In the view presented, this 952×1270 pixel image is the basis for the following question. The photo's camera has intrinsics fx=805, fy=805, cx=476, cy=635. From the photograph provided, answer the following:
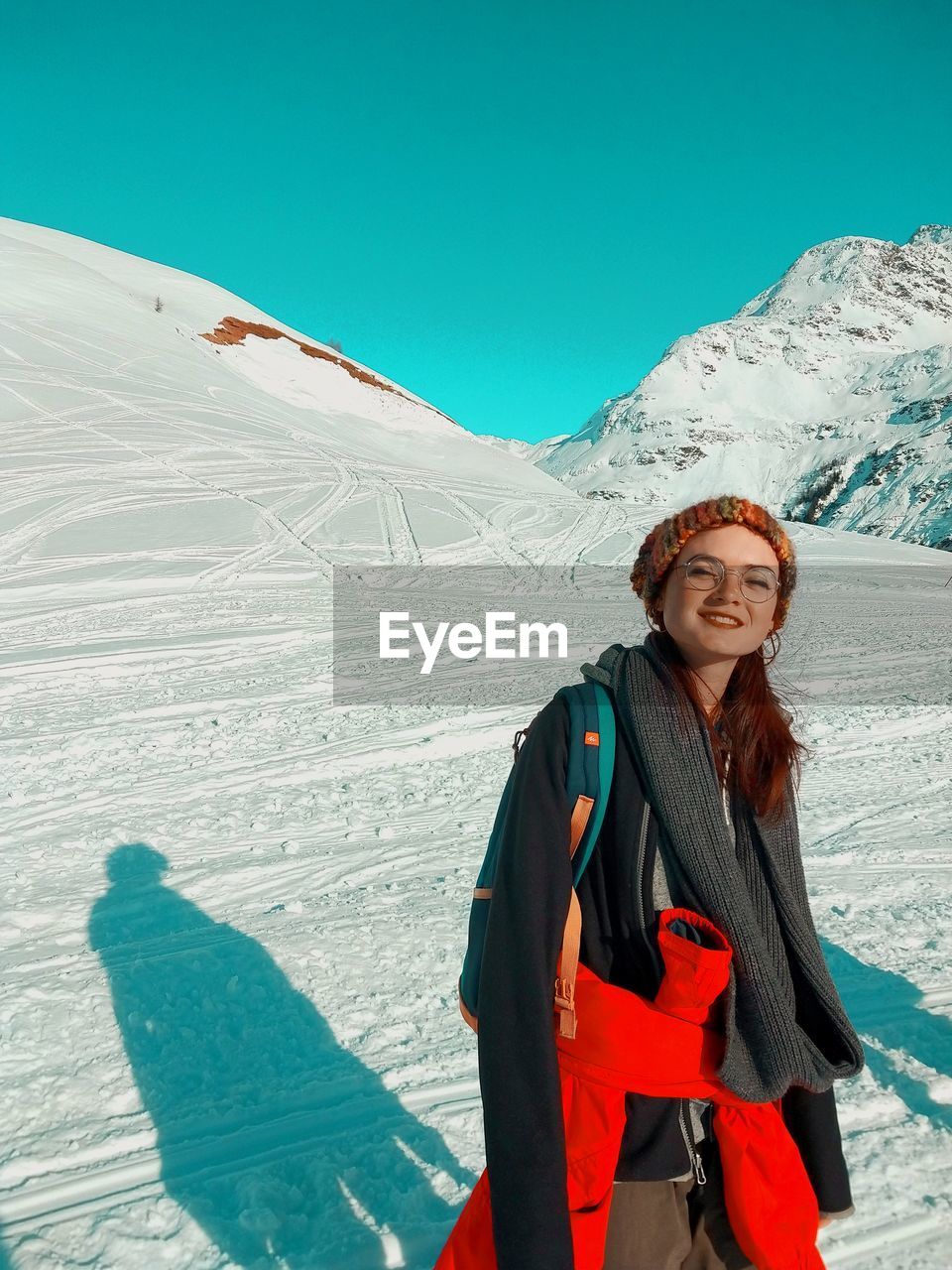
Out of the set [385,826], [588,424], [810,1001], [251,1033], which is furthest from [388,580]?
[588,424]

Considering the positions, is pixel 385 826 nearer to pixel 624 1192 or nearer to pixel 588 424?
pixel 624 1192

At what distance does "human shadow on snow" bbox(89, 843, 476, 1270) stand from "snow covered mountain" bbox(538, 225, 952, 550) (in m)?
82.3

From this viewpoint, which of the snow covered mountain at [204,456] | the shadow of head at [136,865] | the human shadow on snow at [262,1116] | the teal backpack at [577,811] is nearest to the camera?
the teal backpack at [577,811]

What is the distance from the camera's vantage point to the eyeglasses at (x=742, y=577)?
1.51 meters

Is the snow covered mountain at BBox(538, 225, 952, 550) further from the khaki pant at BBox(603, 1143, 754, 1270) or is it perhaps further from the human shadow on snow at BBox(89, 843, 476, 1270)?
the khaki pant at BBox(603, 1143, 754, 1270)

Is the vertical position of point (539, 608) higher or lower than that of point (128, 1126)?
higher

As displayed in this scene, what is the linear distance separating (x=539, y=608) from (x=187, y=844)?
27.1ft

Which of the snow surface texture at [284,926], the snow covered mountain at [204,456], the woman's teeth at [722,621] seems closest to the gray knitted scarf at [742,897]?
the woman's teeth at [722,621]

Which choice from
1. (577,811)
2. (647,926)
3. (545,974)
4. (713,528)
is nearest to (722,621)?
(713,528)

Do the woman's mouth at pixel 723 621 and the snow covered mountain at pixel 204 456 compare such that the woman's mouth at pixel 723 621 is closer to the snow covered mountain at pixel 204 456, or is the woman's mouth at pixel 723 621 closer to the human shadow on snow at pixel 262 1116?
the human shadow on snow at pixel 262 1116

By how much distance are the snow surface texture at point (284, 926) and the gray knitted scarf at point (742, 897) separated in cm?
126

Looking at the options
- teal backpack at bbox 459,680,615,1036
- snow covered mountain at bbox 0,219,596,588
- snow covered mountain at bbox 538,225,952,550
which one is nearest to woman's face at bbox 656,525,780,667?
teal backpack at bbox 459,680,615,1036

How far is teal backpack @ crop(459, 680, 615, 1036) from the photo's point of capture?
4.40 ft

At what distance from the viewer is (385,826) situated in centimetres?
489
